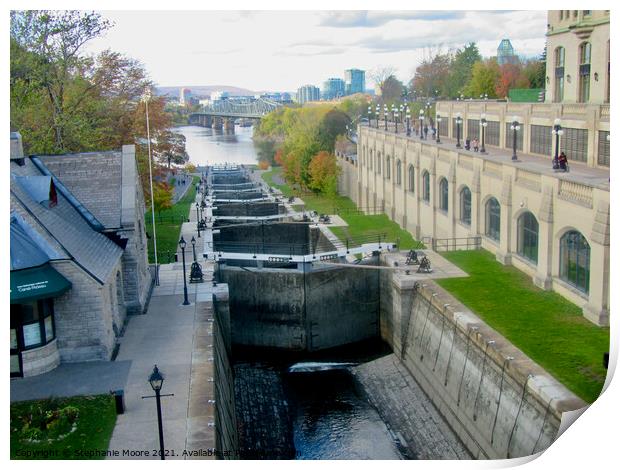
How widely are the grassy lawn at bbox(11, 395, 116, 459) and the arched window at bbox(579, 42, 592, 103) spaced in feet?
122

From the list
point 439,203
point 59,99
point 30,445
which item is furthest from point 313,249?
point 30,445

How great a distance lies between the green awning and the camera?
21984 millimetres

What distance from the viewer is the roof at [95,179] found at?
29.2m

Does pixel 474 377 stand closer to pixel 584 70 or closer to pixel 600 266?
pixel 600 266

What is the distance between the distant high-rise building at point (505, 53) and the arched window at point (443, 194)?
86.1m

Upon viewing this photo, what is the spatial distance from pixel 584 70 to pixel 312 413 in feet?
96.7

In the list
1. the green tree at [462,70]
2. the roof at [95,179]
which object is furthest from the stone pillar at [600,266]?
the green tree at [462,70]

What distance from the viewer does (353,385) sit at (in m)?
33.2

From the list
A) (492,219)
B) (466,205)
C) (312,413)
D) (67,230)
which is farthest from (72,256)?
(466,205)

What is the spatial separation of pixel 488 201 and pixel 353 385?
12.6 meters

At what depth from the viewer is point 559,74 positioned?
5031cm

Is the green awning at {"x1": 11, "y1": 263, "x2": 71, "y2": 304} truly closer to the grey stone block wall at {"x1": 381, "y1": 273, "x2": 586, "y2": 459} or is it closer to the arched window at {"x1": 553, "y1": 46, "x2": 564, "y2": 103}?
the grey stone block wall at {"x1": 381, "y1": 273, "x2": 586, "y2": 459}

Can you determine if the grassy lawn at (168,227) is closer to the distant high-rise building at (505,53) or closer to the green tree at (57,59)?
the green tree at (57,59)

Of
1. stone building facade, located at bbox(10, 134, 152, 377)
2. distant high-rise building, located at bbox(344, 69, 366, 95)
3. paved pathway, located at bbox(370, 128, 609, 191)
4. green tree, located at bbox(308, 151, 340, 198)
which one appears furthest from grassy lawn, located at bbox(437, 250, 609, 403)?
distant high-rise building, located at bbox(344, 69, 366, 95)
